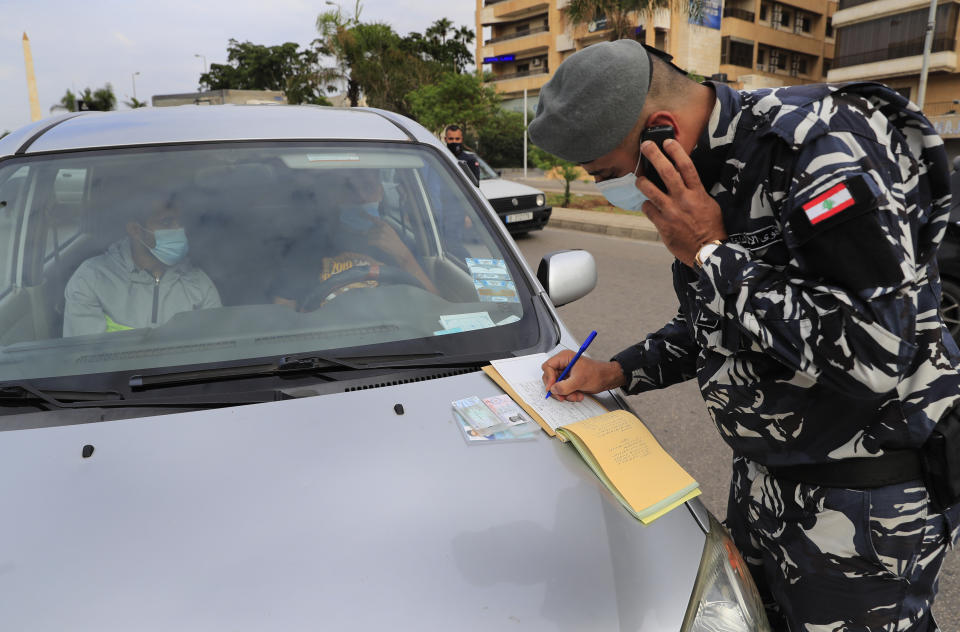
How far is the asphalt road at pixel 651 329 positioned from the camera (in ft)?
9.73

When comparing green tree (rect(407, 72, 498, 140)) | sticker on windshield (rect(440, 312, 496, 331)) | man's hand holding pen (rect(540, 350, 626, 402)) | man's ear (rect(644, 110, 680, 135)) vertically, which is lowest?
man's hand holding pen (rect(540, 350, 626, 402))

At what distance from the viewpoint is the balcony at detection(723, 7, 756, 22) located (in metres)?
39.4

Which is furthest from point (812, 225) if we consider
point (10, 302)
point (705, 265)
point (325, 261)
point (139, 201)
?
point (10, 302)

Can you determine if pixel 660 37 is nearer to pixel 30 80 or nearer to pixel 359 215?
pixel 30 80

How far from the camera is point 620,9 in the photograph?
17875mm

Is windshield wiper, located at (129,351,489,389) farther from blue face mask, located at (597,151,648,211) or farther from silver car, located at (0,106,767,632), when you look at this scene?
blue face mask, located at (597,151,648,211)

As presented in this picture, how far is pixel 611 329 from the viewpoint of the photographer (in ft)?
18.4

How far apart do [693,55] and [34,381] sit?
4098 centimetres

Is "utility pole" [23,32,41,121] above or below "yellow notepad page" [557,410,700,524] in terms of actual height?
above

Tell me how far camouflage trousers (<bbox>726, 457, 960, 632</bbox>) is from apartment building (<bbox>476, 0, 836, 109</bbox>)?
35.3m

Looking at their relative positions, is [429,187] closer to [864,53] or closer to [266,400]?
[266,400]

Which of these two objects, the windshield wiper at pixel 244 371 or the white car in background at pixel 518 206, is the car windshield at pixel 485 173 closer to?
the white car in background at pixel 518 206

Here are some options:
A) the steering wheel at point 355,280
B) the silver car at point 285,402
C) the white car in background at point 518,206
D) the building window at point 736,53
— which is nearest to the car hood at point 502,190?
the white car in background at point 518,206

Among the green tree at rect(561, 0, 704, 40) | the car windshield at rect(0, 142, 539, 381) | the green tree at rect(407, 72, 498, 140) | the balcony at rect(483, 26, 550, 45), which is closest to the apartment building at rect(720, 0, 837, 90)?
the balcony at rect(483, 26, 550, 45)
